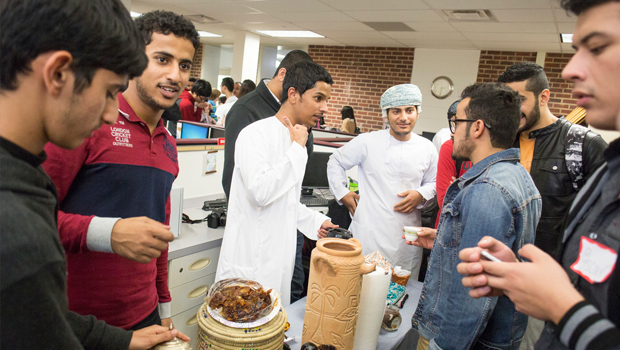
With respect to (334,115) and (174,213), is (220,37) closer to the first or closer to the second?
(334,115)

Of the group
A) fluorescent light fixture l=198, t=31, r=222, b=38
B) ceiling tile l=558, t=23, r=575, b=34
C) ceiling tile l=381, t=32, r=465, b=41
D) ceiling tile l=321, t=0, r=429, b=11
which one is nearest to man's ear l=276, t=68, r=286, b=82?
ceiling tile l=321, t=0, r=429, b=11

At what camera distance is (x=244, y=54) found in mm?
8672

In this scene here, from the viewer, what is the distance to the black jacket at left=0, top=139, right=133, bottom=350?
1.45 feet

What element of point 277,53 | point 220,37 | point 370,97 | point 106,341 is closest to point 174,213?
point 106,341

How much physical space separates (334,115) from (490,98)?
7597 millimetres

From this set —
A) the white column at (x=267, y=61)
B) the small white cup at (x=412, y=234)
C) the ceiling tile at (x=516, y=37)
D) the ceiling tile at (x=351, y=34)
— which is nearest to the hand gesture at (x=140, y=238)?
the small white cup at (x=412, y=234)

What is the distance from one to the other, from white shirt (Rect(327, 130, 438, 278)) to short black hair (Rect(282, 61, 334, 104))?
695 mm

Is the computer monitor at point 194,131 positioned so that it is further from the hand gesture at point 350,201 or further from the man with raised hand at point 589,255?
the man with raised hand at point 589,255

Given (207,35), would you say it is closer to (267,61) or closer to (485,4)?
(267,61)

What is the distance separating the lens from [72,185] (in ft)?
3.28

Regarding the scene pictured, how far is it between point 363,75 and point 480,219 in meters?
7.71

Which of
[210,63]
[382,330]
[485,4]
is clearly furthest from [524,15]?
[210,63]

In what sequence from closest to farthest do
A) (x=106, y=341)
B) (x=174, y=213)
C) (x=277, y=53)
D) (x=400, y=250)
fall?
(x=106, y=341)
(x=174, y=213)
(x=400, y=250)
(x=277, y=53)

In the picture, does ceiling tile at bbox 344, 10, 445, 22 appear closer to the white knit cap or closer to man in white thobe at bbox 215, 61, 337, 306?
the white knit cap
